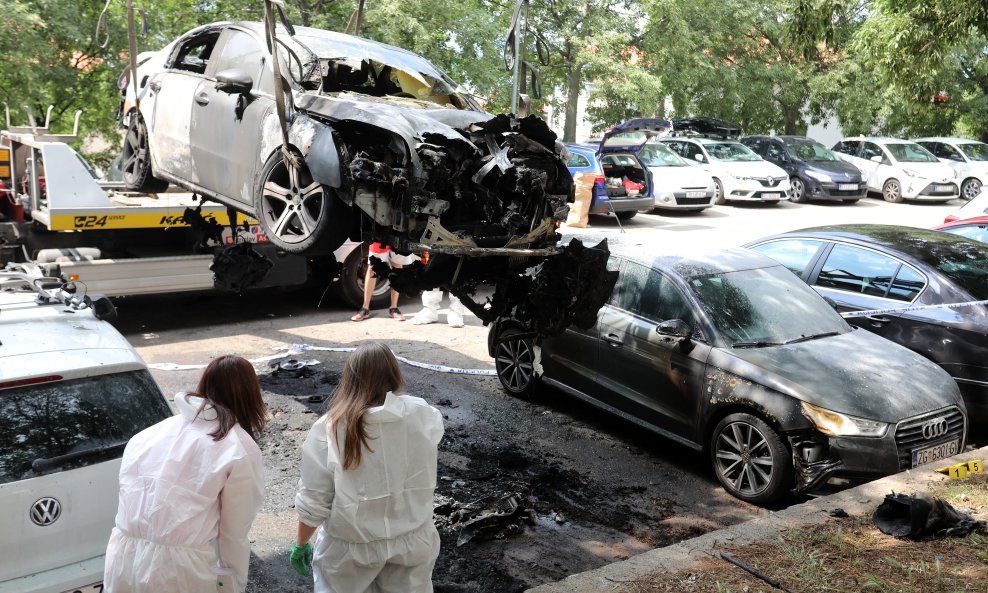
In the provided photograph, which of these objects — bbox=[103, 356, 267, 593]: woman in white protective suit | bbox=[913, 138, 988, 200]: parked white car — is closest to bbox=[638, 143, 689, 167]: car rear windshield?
bbox=[913, 138, 988, 200]: parked white car

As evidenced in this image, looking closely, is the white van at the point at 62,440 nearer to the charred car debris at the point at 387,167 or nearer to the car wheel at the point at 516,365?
the charred car debris at the point at 387,167

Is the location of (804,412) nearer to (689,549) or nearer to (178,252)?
(689,549)

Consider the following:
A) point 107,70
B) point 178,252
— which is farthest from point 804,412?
point 107,70

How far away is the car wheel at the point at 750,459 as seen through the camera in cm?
607

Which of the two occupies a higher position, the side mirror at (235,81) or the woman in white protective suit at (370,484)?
the side mirror at (235,81)

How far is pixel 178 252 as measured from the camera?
1061 centimetres

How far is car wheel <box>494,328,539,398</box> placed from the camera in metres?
8.19

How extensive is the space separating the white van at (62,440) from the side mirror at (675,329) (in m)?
3.77

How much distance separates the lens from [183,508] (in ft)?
10.4

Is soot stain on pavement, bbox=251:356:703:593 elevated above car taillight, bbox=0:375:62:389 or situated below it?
below

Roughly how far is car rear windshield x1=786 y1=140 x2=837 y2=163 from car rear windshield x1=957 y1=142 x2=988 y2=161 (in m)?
3.59

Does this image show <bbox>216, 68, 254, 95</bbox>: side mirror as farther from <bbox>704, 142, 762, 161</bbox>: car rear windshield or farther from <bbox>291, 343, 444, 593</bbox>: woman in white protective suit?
<bbox>704, 142, 762, 161</bbox>: car rear windshield

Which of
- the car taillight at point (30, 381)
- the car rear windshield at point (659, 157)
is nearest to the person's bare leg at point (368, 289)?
the car taillight at point (30, 381)

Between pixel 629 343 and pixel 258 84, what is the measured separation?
3.61m
